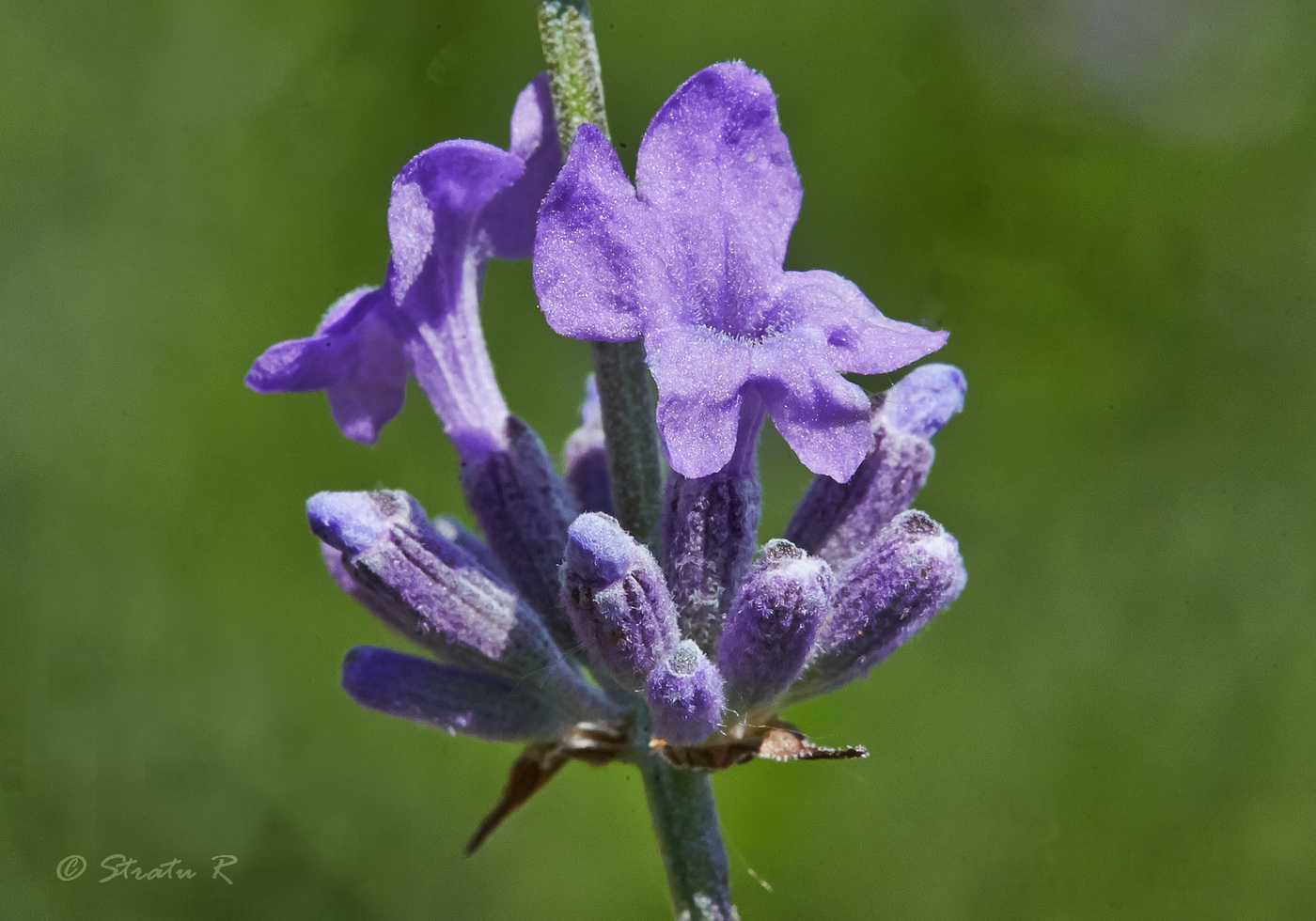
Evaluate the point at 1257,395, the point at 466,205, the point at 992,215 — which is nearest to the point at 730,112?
the point at 466,205

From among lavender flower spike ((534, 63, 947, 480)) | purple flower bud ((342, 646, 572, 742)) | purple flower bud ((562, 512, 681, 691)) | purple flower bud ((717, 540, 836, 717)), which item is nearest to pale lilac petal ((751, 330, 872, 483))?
lavender flower spike ((534, 63, 947, 480))

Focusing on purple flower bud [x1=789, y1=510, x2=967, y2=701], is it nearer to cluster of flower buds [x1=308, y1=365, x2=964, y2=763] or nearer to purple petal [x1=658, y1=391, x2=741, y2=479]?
cluster of flower buds [x1=308, y1=365, x2=964, y2=763]

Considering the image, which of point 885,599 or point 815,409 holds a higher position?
point 815,409

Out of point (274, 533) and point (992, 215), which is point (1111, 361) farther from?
point (274, 533)

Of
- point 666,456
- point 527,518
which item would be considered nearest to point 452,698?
point 527,518

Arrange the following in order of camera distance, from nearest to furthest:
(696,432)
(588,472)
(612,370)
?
(696,432), (612,370), (588,472)

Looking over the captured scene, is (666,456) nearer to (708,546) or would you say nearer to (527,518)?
(708,546)
